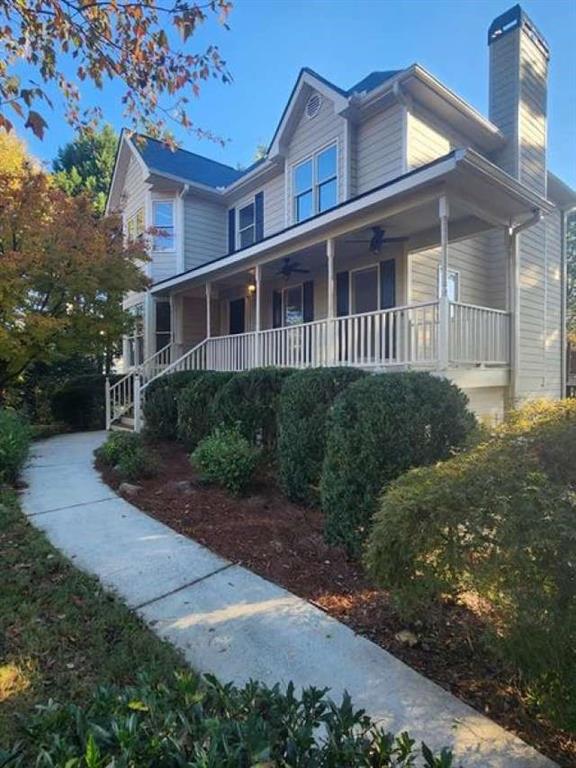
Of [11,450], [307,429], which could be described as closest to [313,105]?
[307,429]

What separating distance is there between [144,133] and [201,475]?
4403 mm

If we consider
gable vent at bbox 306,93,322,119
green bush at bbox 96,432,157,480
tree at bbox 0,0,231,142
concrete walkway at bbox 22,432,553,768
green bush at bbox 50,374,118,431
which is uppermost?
gable vent at bbox 306,93,322,119

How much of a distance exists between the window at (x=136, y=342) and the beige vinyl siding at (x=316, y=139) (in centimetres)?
600

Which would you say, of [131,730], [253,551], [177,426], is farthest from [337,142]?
[131,730]

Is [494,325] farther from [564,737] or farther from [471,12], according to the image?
[564,737]

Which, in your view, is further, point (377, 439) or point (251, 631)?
point (377, 439)

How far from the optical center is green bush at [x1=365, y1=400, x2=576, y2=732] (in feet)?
7.31

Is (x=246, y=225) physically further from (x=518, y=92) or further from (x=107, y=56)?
(x=107, y=56)

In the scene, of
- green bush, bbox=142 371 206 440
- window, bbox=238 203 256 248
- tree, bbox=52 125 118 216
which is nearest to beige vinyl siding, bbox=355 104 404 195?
window, bbox=238 203 256 248

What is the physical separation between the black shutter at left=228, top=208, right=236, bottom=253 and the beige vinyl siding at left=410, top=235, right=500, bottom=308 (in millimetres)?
7318

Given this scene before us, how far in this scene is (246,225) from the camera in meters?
15.5

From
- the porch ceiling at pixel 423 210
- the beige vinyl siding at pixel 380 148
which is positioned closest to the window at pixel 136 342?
the porch ceiling at pixel 423 210

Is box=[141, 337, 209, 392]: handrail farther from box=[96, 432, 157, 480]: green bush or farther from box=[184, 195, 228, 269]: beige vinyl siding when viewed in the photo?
box=[184, 195, 228, 269]: beige vinyl siding

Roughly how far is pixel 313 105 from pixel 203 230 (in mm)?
5439
